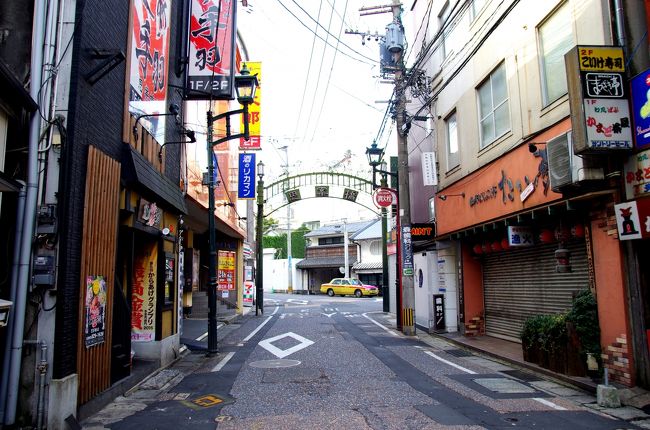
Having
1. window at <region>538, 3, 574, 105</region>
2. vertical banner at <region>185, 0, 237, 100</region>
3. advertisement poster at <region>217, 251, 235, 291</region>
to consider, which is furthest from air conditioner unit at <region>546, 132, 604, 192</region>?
advertisement poster at <region>217, 251, 235, 291</region>

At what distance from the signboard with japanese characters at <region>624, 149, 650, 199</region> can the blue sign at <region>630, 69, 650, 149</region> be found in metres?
0.18

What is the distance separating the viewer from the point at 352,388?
26.7 feet

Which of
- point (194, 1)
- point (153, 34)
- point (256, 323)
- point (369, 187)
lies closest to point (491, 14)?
point (194, 1)

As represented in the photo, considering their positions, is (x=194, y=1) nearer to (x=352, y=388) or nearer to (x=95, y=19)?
(x=95, y=19)

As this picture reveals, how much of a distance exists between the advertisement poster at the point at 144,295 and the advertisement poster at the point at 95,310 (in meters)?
2.96

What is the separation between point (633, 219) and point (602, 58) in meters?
2.58

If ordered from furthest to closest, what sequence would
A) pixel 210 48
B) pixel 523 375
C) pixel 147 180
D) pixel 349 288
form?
1. pixel 349 288
2. pixel 210 48
3. pixel 523 375
4. pixel 147 180

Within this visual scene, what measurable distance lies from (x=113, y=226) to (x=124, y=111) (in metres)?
1.99

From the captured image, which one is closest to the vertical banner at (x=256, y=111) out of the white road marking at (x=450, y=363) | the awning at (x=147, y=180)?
the awning at (x=147, y=180)

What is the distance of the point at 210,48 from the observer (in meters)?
11.7

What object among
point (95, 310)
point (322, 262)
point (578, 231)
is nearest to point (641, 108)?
point (578, 231)

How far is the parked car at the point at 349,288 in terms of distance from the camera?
4331 cm

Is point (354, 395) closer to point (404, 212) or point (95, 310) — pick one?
point (95, 310)

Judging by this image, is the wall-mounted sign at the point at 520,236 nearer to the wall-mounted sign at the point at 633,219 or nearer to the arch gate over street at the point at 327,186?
the wall-mounted sign at the point at 633,219
